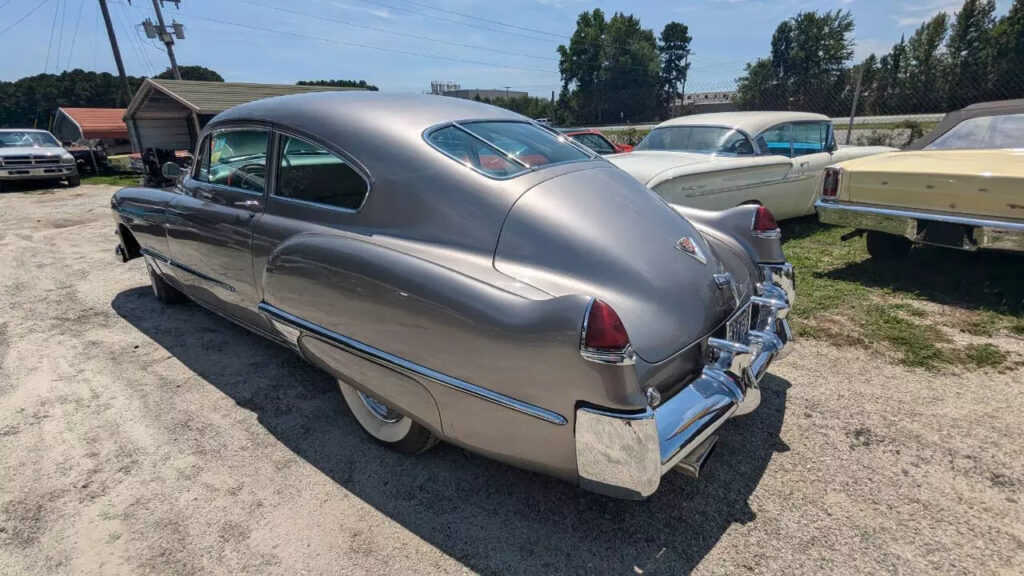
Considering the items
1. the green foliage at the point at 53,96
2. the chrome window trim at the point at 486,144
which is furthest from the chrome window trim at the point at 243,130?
the green foliage at the point at 53,96

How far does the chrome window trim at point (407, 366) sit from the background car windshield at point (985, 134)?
4.97 metres

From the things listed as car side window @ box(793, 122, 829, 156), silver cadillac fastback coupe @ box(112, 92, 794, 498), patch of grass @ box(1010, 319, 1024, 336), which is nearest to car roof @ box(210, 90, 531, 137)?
silver cadillac fastback coupe @ box(112, 92, 794, 498)

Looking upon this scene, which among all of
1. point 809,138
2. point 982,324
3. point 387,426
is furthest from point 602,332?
point 809,138

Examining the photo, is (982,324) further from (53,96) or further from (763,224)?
(53,96)

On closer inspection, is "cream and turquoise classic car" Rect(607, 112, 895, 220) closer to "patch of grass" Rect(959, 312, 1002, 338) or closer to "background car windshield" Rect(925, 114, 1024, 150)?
"background car windshield" Rect(925, 114, 1024, 150)

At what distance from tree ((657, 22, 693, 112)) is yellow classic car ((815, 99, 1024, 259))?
154 ft

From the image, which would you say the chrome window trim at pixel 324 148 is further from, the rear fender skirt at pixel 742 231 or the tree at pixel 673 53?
the tree at pixel 673 53

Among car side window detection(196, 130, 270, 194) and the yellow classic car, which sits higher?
car side window detection(196, 130, 270, 194)

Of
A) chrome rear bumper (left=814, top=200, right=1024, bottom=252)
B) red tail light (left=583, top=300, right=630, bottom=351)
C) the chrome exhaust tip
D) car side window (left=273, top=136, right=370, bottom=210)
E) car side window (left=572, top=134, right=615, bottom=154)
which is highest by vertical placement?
car side window (left=572, top=134, right=615, bottom=154)

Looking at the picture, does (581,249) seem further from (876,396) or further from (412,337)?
(876,396)

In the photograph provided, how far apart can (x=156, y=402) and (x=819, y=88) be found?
21096 mm

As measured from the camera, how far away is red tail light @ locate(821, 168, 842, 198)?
179 inches

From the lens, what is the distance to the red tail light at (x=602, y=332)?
156cm

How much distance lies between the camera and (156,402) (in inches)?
118
